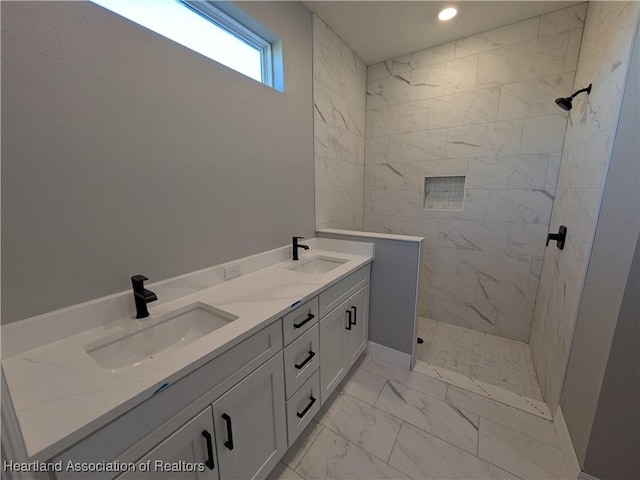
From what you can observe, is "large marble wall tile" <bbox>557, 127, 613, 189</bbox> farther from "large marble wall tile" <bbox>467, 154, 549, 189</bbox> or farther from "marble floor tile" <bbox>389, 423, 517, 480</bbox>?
"marble floor tile" <bbox>389, 423, 517, 480</bbox>

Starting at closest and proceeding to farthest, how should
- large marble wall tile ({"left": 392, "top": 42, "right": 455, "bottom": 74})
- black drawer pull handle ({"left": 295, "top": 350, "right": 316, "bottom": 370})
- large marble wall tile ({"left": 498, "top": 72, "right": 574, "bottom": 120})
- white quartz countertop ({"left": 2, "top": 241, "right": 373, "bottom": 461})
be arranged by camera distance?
white quartz countertop ({"left": 2, "top": 241, "right": 373, "bottom": 461}) → black drawer pull handle ({"left": 295, "top": 350, "right": 316, "bottom": 370}) → large marble wall tile ({"left": 498, "top": 72, "right": 574, "bottom": 120}) → large marble wall tile ({"left": 392, "top": 42, "right": 455, "bottom": 74})

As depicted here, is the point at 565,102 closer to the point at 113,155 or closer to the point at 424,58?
the point at 424,58

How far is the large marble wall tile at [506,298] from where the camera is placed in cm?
225

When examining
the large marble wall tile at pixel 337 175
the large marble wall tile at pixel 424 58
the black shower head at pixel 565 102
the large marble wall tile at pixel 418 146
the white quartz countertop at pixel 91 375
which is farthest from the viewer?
the large marble wall tile at pixel 418 146

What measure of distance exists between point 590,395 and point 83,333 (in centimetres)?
215

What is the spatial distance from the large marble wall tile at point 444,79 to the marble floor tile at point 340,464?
281 cm

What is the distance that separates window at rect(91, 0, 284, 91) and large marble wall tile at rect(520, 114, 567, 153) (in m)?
1.98

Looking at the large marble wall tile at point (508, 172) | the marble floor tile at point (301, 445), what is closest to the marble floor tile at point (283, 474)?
the marble floor tile at point (301, 445)

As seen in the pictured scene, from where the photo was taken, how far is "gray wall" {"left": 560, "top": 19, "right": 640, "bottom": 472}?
3.33ft

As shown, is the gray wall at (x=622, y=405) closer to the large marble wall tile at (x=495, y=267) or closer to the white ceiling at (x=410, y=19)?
the large marble wall tile at (x=495, y=267)

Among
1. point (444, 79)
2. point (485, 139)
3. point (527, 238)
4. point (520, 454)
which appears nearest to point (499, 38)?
point (444, 79)

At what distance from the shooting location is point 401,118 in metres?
2.54

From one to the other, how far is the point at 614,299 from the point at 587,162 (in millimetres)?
825

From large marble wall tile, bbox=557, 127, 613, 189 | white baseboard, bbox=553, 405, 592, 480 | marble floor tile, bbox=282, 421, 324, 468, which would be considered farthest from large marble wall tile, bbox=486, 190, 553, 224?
marble floor tile, bbox=282, 421, 324, 468
